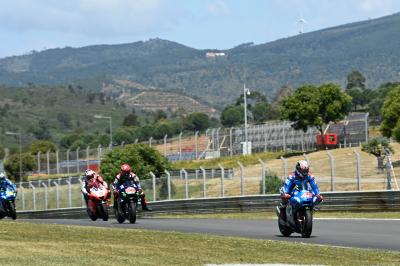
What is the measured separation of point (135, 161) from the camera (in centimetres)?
7025

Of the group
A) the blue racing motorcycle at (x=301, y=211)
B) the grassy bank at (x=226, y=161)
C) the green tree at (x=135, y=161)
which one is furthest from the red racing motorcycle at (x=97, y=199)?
the grassy bank at (x=226, y=161)

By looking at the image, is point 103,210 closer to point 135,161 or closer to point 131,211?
point 131,211

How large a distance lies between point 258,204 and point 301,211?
17.5m

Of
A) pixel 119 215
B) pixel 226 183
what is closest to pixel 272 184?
pixel 226 183

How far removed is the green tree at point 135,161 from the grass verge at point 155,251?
4734cm

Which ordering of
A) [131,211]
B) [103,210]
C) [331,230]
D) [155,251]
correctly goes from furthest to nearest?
[103,210] → [131,211] → [331,230] → [155,251]

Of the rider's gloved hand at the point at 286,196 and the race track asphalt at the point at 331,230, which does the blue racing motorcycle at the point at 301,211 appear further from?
the race track asphalt at the point at 331,230

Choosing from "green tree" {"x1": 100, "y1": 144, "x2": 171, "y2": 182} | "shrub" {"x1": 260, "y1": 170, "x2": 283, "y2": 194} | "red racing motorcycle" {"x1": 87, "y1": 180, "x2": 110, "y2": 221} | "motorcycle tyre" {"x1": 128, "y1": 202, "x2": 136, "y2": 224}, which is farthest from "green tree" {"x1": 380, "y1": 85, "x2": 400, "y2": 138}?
"motorcycle tyre" {"x1": 128, "y1": 202, "x2": 136, "y2": 224}

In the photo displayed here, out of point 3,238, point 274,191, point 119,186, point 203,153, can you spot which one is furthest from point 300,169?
point 203,153

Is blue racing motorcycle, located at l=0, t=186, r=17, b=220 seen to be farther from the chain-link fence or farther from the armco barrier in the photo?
the armco barrier

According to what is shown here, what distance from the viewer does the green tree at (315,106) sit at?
98.9m

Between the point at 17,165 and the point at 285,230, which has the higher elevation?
the point at 285,230

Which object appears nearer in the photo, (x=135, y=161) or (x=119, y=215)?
(x=119, y=215)

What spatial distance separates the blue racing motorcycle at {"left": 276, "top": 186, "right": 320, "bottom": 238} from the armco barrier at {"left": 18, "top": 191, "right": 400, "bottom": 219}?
40.4ft
